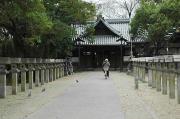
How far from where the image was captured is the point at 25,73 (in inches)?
930

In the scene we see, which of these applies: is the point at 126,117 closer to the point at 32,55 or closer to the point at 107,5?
the point at 32,55

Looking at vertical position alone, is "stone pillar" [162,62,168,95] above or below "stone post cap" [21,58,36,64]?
below

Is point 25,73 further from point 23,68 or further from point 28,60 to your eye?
point 28,60

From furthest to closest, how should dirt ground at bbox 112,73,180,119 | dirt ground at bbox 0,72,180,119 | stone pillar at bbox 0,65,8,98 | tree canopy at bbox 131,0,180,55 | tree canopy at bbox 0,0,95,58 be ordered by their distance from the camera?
tree canopy at bbox 131,0,180,55 → tree canopy at bbox 0,0,95,58 → stone pillar at bbox 0,65,8,98 → dirt ground at bbox 0,72,180,119 → dirt ground at bbox 112,73,180,119

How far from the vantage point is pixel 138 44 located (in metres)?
61.0

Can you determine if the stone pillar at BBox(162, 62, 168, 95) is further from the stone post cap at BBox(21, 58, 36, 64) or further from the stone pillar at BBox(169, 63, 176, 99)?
the stone post cap at BBox(21, 58, 36, 64)

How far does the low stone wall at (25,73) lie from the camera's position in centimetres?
1980

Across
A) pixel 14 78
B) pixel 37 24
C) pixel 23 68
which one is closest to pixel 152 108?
pixel 14 78

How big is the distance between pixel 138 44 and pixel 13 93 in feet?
135

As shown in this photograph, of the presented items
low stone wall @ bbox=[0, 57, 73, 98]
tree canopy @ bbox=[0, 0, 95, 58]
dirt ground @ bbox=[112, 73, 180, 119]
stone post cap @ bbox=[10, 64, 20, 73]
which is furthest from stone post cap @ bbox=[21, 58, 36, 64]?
dirt ground @ bbox=[112, 73, 180, 119]

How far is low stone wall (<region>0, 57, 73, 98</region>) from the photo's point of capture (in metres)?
19.8

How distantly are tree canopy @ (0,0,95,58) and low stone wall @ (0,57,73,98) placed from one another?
1.60m

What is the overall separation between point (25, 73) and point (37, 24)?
3182mm

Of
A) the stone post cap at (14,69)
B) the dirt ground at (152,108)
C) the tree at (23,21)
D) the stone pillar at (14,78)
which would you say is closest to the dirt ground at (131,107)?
the dirt ground at (152,108)
